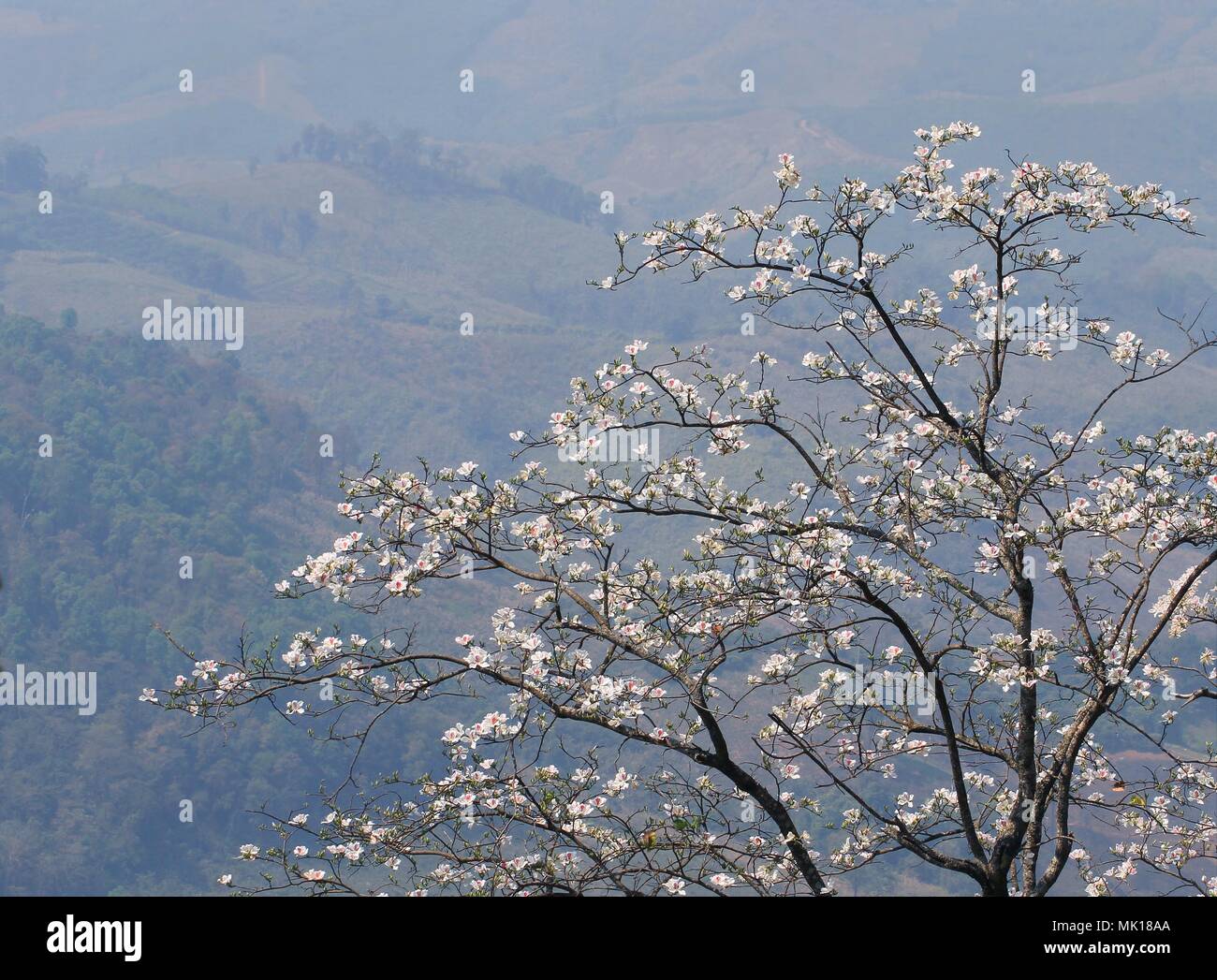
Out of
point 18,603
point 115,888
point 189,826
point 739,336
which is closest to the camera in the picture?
point 115,888

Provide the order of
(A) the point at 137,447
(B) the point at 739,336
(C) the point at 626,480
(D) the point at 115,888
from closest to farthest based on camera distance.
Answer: (C) the point at 626,480, (D) the point at 115,888, (A) the point at 137,447, (B) the point at 739,336

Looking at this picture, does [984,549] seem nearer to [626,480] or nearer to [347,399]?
[626,480]

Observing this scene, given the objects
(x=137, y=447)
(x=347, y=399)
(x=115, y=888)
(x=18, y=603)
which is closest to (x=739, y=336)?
(x=347, y=399)

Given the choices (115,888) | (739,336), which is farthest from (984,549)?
(739,336)

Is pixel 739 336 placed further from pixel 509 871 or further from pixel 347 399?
pixel 509 871

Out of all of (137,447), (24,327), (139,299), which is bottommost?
(137,447)

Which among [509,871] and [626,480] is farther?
[626,480]

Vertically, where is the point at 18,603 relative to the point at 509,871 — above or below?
above

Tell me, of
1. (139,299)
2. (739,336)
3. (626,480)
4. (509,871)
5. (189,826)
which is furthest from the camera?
(739,336)

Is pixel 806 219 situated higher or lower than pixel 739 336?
lower
